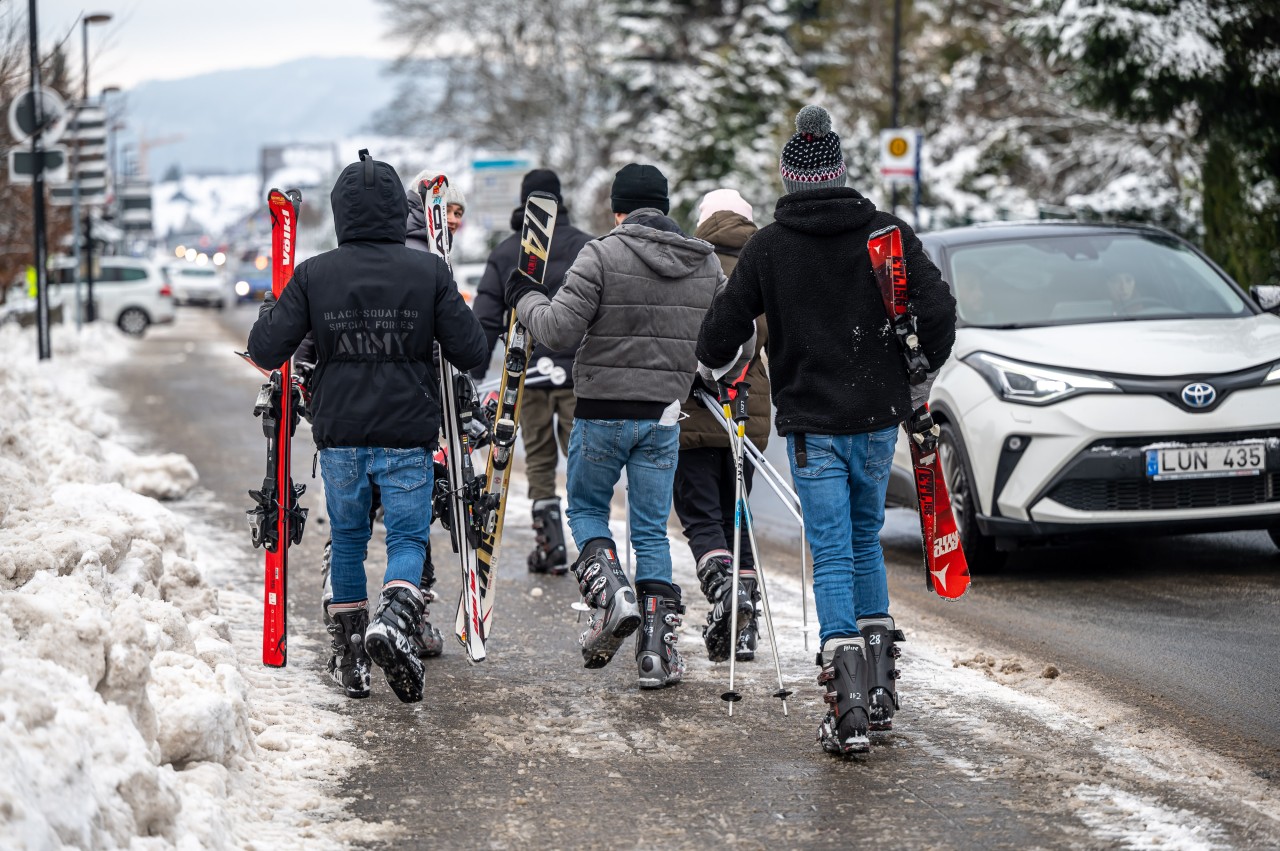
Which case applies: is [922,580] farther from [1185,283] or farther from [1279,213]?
[1279,213]

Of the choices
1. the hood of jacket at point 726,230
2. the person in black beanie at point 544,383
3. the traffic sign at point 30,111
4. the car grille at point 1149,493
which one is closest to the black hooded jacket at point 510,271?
the person in black beanie at point 544,383

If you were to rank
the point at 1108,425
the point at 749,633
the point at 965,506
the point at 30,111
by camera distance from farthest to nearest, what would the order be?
the point at 30,111 < the point at 965,506 < the point at 1108,425 < the point at 749,633

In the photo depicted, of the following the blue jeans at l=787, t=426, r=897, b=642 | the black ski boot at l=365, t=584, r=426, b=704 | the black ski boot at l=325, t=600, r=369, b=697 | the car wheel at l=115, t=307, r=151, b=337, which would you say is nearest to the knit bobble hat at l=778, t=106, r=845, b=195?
the blue jeans at l=787, t=426, r=897, b=642

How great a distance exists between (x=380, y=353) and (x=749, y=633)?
6.17ft

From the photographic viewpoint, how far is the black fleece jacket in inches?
207

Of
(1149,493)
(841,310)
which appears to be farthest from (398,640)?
(1149,493)

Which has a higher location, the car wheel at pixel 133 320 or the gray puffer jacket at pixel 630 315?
the gray puffer jacket at pixel 630 315

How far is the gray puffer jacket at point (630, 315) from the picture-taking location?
613cm

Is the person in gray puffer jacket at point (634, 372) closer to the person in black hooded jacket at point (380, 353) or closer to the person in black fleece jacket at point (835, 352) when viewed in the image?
the person in black hooded jacket at point (380, 353)

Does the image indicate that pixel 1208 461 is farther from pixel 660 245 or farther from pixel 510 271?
pixel 510 271

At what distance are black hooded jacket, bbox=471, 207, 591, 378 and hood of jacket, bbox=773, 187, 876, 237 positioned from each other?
2.99m

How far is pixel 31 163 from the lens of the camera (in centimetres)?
1830

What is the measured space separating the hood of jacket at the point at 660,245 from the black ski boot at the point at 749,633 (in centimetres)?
127

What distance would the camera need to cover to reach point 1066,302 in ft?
28.4
